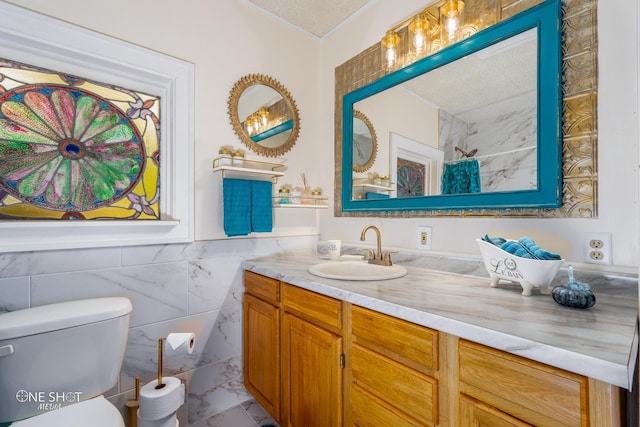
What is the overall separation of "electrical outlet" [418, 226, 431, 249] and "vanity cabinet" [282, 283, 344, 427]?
0.66 metres

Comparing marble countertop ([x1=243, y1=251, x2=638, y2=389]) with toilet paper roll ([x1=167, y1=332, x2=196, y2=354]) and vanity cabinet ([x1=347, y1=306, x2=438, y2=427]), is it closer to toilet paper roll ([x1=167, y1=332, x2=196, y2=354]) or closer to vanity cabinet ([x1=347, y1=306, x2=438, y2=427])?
vanity cabinet ([x1=347, y1=306, x2=438, y2=427])

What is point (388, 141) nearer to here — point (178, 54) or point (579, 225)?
point (579, 225)

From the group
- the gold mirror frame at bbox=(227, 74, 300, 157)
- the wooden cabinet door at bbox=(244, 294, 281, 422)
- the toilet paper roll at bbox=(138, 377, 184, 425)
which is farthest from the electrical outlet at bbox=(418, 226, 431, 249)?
the toilet paper roll at bbox=(138, 377, 184, 425)

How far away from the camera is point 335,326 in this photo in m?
1.14

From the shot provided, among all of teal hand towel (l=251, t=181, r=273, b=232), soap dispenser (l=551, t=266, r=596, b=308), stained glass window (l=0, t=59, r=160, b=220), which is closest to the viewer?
soap dispenser (l=551, t=266, r=596, b=308)

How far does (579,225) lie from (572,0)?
85cm

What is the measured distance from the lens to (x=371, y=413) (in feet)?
3.25

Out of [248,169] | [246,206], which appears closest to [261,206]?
[246,206]

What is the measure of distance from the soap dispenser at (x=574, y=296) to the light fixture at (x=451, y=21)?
3.94ft

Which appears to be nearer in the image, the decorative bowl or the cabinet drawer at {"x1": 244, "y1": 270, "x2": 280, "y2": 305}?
the decorative bowl

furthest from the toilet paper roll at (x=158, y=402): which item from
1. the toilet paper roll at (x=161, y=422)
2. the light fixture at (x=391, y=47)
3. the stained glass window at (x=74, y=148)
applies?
the light fixture at (x=391, y=47)

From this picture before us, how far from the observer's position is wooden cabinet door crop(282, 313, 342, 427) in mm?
1140

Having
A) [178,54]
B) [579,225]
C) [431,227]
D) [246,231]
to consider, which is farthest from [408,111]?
[178,54]

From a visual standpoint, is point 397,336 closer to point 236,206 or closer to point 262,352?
point 262,352
